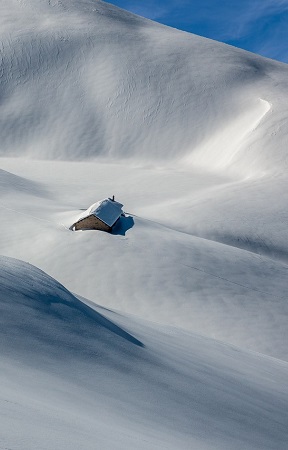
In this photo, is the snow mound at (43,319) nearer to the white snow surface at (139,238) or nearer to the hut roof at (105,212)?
the white snow surface at (139,238)

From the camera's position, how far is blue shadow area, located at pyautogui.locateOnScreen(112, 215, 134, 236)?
66.3 feet

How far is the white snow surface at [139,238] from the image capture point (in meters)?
6.36

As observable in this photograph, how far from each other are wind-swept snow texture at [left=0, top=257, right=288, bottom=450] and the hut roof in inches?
411

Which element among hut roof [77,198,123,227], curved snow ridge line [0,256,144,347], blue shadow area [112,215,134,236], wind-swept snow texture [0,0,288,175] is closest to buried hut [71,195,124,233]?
hut roof [77,198,123,227]

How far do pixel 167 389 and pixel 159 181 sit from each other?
24541 mm

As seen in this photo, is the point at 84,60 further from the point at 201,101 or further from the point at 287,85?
the point at 287,85

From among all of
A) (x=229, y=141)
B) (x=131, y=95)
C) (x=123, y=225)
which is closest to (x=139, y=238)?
(x=123, y=225)

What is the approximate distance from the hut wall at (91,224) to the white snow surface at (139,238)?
48 centimetres

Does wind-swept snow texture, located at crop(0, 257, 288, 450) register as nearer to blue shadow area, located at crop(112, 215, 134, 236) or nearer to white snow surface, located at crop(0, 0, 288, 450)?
white snow surface, located at crop(0, 0, 288, 450)

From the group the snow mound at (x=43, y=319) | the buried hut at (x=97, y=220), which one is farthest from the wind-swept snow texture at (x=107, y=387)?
the buried hut at (x=97, y=220)

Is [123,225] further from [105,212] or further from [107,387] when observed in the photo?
[107,387]

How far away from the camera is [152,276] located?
697 inches

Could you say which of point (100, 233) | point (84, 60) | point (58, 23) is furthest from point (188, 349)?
point (58, 23)

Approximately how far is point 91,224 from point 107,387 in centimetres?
1374
